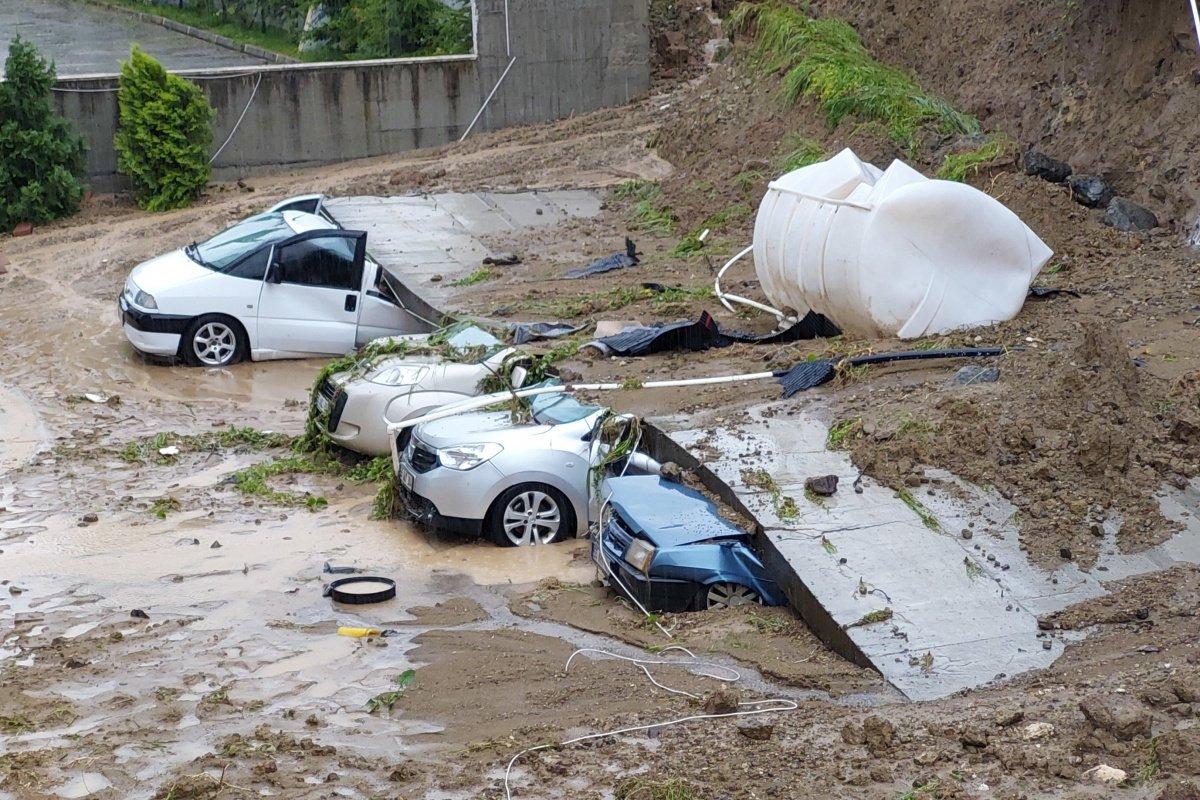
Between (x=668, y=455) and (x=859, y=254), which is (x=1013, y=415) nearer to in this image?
(x=668, y=455)

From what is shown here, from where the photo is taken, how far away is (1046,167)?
50.6 ft

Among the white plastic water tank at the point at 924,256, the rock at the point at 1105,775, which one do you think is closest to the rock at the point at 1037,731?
the rock at the point at 1105,775

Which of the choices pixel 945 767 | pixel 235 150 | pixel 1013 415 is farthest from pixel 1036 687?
pixel 235 150

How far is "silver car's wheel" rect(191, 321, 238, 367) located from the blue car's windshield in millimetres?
678

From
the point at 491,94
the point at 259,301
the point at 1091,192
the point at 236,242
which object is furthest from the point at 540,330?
the point at 491,94

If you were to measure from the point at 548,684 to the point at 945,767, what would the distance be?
2.32m

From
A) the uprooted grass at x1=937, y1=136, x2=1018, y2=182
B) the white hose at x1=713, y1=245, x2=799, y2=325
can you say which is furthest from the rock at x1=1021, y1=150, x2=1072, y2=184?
the white hose at x1=713, y1=245, x2=799, y2=325

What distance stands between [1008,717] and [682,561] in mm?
2818

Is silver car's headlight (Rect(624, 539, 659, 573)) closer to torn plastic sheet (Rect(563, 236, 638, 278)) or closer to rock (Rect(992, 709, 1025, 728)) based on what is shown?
rock (Rect(992, 709, 1025, 728))

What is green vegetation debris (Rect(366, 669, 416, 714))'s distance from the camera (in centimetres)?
684

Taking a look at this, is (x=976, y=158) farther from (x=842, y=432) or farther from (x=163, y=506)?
(x=163, y=506)

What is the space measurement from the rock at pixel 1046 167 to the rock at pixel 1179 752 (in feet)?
36.4

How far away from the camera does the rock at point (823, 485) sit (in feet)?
29.6

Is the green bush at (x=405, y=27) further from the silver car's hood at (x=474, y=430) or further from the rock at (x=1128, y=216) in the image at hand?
the silver car's hood at (x=474, y=430)
